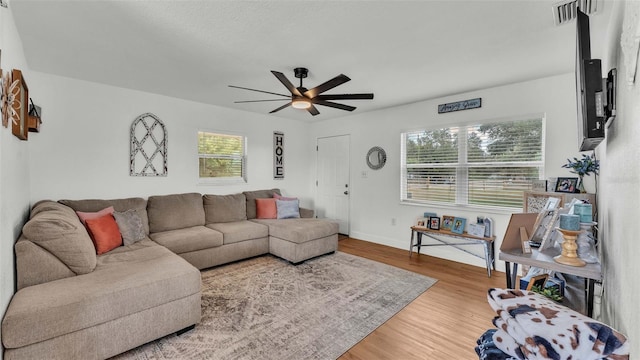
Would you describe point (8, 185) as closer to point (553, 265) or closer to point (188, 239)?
point (188, 239)

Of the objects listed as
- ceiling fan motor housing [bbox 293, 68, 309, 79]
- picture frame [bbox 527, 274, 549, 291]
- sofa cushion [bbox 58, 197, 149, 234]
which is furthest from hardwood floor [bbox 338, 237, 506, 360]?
sofa cushion [bbox 58, 197, 149, 234]

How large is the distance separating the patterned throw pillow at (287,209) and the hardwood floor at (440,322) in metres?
1.96

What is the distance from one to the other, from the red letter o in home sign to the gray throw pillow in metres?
2.54

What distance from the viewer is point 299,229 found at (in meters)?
3.74

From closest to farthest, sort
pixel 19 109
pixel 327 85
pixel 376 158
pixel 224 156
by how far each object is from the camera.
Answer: pixel 19 109 < pixel 327 85 < pixel 224 156 < pixel 376 158

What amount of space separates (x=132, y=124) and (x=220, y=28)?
246cm

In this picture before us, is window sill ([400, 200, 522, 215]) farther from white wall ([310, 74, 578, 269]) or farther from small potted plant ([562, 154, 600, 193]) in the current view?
small potted plant ([562, 154, 600, 193])

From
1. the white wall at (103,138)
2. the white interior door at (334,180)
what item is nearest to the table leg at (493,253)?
the white interior door at (334,180)

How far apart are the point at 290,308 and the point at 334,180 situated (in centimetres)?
329

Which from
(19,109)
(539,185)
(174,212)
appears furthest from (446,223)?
(19,109)

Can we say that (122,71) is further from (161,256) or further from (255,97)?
(161,256)

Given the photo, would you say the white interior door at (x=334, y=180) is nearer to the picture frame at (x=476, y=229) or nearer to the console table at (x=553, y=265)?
the picture frame at (x=476, y=229)

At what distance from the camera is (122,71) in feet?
9.87

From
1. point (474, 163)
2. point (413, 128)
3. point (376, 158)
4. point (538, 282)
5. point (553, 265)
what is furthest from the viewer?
point (376, 158)
